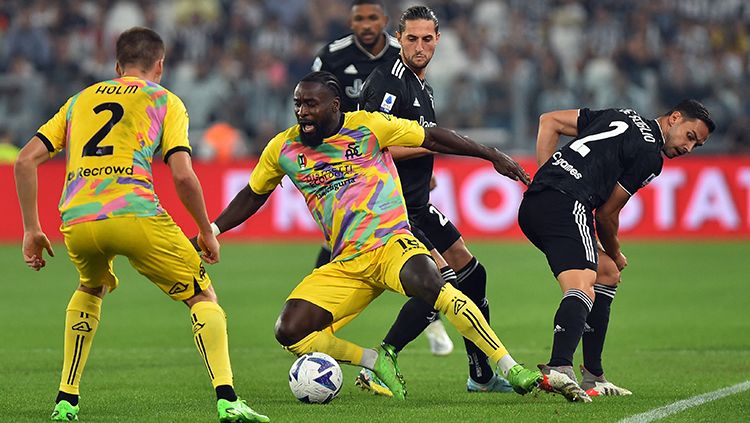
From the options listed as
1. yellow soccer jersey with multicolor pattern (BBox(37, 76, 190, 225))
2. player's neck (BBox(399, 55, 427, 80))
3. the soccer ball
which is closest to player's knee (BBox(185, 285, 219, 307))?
yellow soccer jersey with multicolor pattern (BBox(37, 76, 190, 225))

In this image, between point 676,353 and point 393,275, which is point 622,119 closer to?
point 393,275

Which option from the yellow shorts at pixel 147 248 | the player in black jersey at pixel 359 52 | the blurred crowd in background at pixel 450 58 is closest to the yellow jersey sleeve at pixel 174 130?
the yellow shorts at pixel 147 248

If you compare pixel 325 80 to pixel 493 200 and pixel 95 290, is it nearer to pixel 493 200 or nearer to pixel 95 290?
pixel 95 290

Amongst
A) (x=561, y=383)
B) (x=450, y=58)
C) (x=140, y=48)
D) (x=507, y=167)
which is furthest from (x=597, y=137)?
(x=450, y=58)

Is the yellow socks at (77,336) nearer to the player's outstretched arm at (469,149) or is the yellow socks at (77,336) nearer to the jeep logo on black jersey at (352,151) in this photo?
the jeep logo on black jersey at (352,151)

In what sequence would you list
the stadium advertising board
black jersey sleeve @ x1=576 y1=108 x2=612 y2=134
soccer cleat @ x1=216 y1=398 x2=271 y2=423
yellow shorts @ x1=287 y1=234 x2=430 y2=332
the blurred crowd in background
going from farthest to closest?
the blurred crowd in background, the stadium advertising board, black jersey sleeve @ x1=576 y1=108 x2=612 y2=134, yellow shorts @ x1=287 y1=234 x2=430 y2=332, soccer cleat @ x1=216 y1=398 x2=271 y2=423

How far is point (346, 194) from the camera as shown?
7.61m

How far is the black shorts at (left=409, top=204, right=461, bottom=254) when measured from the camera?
866 cm

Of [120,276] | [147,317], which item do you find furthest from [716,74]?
[147,317]

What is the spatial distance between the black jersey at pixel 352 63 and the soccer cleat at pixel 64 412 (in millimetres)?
4084

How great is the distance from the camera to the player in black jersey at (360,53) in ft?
33.9

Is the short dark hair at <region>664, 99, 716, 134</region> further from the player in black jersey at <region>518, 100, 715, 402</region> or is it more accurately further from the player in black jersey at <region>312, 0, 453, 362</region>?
the player in black jersey at <region>312, 0, 453, 362</region>

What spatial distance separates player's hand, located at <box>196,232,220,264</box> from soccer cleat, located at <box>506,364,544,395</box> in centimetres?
172

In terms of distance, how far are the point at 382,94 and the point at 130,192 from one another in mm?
2194
